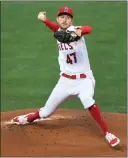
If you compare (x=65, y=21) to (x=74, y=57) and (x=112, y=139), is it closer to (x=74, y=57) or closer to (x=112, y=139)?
(x=74, y=57)

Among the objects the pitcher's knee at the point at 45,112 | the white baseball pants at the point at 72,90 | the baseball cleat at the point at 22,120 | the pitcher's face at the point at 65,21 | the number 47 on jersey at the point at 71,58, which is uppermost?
the pitcher's face at the point at 65,21

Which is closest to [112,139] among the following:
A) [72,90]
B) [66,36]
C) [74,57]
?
[72,90]

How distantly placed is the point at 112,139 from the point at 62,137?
751mm

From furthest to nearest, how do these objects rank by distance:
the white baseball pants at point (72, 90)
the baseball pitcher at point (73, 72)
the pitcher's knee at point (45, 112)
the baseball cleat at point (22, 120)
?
the baseball cleat at point (22, 120) → the pitcher's knee at point (45, 112) → the white baseball pants at point (72, 90) → the baseball pitcher at point (73, 72)

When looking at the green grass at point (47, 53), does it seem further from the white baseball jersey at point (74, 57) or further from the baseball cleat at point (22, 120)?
the white baseball jersey at point (74, 57)

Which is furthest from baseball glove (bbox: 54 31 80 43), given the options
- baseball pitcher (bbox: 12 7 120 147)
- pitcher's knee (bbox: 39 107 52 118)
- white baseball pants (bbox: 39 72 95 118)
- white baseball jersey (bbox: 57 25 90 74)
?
pitcher's knee (bbox: 39 107 52 118)

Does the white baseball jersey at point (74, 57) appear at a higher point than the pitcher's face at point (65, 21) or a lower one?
lower

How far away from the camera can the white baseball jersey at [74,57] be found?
281 inches

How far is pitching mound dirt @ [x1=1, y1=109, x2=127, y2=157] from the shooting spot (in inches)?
262

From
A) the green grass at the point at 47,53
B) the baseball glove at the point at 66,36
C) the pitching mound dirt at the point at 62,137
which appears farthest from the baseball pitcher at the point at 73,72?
the green grass at the point at 47,53

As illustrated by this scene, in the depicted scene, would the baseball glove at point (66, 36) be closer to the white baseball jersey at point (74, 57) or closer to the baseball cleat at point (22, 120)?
the white baseball jersey at point (74, 57)

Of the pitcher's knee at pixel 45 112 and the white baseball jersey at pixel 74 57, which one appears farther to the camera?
the pitcher's knee at pixel 45 112

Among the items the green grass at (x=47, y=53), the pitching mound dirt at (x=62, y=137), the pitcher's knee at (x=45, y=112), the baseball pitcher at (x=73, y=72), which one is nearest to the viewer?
the pitching mound dirt at (x=62, y=137)

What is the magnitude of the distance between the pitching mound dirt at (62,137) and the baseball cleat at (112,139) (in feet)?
0.24
